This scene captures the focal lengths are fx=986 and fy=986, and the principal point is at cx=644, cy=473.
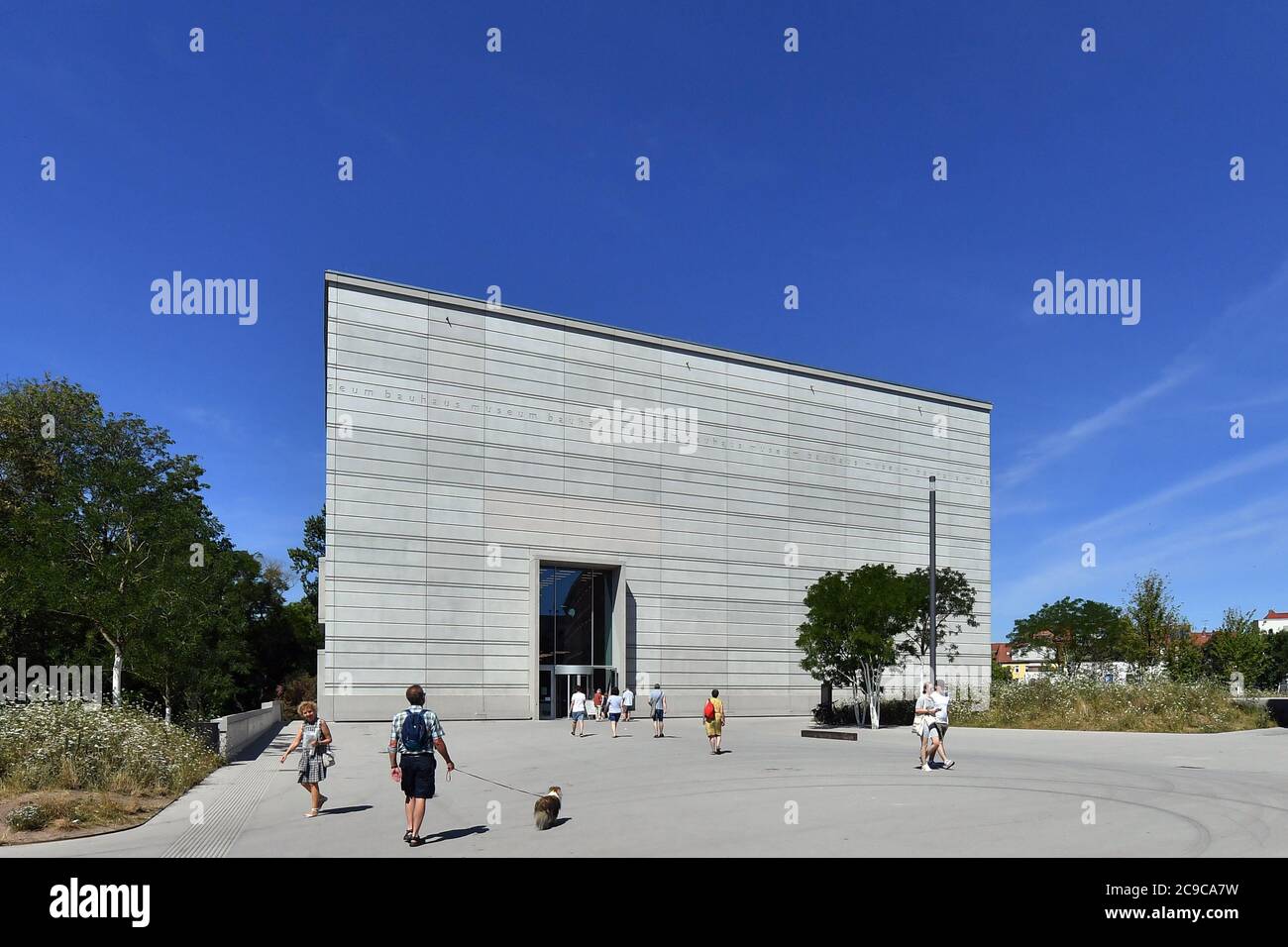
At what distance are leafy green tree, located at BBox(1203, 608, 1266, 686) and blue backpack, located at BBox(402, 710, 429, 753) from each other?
6528 centimetres

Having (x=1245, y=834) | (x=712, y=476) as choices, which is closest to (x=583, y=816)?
(x=1245, y=834)

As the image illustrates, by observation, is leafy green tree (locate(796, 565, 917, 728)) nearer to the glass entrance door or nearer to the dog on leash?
the glass entrance door

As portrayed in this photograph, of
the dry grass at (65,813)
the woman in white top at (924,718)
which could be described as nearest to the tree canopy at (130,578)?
the dry grass at (65,813)

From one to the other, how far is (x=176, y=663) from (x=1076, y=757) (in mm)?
20963

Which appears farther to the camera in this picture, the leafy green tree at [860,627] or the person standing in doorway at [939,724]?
the leafy green tree at [860,627]

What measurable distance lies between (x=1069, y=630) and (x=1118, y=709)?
2868 inches

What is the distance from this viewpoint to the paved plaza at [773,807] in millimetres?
9953

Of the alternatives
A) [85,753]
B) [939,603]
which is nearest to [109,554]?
[85,753]

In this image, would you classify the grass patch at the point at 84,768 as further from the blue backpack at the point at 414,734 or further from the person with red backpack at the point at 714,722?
the person with red backpack at the point at 714,722

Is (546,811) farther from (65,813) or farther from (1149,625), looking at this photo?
(1149,625)

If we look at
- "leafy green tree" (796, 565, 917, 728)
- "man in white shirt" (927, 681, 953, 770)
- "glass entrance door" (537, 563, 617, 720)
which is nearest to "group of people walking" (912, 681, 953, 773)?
"man in white shirt" (927, 681, 953, 770)

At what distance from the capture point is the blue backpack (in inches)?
416

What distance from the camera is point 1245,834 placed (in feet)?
33.6
